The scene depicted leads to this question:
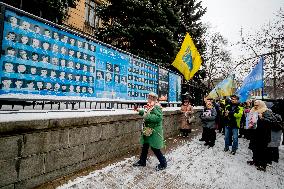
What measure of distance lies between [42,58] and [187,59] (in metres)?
6.66

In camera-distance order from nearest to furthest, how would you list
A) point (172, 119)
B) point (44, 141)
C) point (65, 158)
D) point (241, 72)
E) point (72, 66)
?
point (44, 141) < point (65, 158) < point (72, 66) < point (172, 119) < point (241, 72)

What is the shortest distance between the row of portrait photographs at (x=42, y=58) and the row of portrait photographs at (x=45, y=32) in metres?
0.36

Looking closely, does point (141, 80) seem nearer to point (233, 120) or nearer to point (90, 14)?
point (233, 120)

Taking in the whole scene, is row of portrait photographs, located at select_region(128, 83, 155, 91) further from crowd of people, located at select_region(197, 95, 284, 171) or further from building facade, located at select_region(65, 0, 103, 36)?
building facade, located at select_region(65, 0, 103, 36)

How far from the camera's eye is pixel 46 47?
469 centimetres

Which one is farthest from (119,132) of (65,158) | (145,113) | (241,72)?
(241,72)

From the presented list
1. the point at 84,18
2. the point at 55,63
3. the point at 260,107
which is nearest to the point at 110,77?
the point at 55,63

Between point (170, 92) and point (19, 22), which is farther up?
point (19, 22)

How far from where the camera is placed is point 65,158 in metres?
4.64

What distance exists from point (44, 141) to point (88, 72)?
203cm

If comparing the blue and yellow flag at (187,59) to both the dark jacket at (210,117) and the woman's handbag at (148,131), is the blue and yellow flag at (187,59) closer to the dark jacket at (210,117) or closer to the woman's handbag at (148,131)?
the dark jacket at (210,117)

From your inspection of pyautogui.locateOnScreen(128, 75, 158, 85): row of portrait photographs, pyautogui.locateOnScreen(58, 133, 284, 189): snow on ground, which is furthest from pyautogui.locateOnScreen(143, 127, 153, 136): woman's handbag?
pyautogui.locateOnScreen(128, 75, 158, 85): row of portrait photographs

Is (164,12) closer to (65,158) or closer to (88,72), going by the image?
(88,72)

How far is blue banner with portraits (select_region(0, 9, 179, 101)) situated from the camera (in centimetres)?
414
